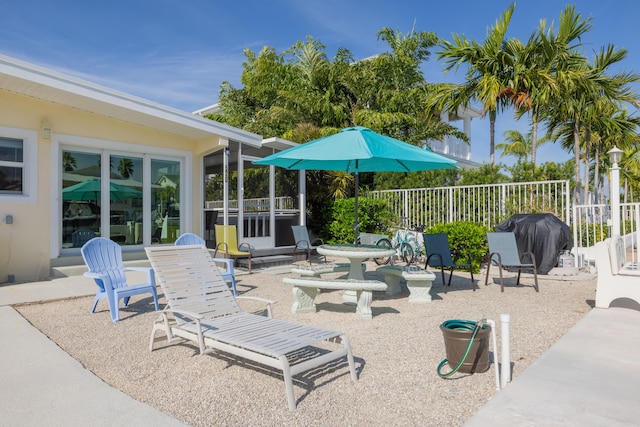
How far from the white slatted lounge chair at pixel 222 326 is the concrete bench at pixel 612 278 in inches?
145

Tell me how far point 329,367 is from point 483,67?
37.7ft

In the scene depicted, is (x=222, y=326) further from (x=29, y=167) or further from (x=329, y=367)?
(x=29, y=167)

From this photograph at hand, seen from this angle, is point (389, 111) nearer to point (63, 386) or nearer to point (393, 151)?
point (393, 151)

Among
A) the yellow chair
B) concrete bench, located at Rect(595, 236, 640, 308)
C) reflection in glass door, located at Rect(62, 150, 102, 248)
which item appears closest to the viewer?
concrete bench, located at Rect(595, 236, 640, 308)

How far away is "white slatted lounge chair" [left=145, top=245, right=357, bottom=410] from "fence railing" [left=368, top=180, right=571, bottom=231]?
767 cm

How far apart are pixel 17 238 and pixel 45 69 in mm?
2955

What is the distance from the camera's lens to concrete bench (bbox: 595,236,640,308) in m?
5.46

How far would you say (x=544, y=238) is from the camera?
903 centimetres

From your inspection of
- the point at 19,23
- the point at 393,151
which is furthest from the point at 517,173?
the point at 19,23

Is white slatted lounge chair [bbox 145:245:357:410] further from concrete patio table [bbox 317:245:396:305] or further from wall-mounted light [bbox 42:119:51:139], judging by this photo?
wall-mounted light [bbox 42:119:51:139]

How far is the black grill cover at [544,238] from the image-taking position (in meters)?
8.94

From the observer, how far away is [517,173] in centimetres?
1068

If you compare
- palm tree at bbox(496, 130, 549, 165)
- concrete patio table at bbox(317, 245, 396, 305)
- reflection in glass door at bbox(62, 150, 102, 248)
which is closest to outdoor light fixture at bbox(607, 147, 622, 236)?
concrete patio table at bbox(317, 245, 396, 305)

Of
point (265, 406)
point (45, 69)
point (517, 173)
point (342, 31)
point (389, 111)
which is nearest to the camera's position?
point (265, 406)
